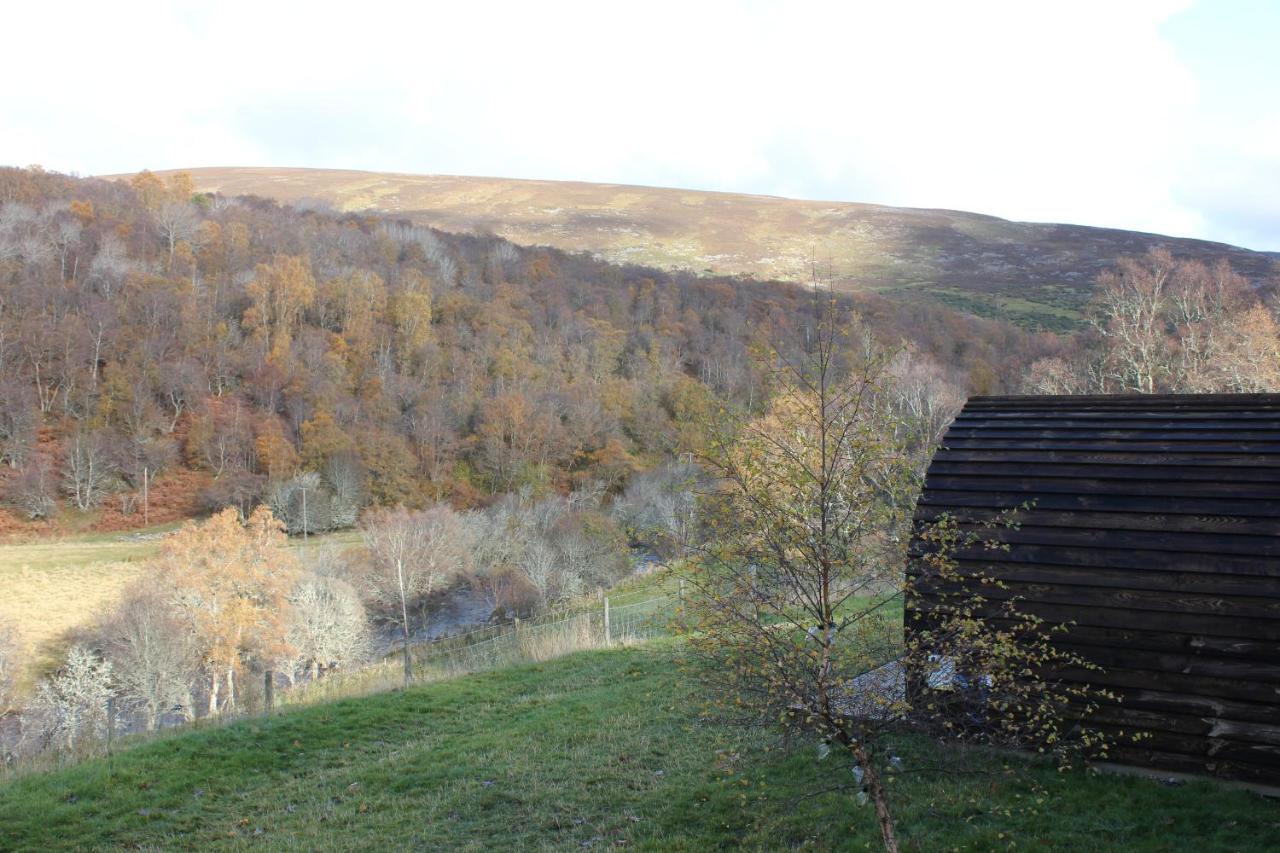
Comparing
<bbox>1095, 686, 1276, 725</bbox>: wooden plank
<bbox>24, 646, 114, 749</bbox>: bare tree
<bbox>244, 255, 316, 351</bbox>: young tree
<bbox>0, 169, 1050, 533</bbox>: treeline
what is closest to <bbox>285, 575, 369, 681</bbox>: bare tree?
<bbox>24, 646, 114, 749</bbox>: bare tree

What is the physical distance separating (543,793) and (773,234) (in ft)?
459

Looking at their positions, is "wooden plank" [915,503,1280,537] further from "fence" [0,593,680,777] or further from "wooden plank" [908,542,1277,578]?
"fence" [0,593,680,777]

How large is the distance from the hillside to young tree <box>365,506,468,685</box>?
6628 centimetres

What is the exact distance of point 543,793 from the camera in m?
8.25

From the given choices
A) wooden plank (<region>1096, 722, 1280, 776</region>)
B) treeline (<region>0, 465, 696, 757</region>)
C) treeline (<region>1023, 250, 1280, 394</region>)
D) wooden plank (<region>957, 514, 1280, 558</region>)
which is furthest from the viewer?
treeline (<region>1023, 250, 1280, 394</region>)

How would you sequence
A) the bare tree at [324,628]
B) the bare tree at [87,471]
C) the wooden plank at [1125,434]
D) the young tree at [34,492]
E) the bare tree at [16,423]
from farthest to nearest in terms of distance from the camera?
the bare tree at [16,423], the bare tree at [87,471], the young tree at [34,492], the bare tree at [324,628], the wooden plank at [1125,434]

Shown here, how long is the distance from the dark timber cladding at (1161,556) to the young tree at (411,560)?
110ft

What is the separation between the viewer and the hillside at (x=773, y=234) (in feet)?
349

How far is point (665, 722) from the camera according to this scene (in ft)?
32.8

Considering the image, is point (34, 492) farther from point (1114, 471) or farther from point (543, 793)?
point (1114, 471)

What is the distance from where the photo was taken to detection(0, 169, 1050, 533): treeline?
5962 centimetres

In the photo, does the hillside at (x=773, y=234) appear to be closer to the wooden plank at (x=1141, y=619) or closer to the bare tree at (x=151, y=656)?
the bare tree at (x=151, y=656)

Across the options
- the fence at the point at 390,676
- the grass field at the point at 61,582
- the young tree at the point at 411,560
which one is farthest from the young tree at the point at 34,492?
the fence at the point at 390,676

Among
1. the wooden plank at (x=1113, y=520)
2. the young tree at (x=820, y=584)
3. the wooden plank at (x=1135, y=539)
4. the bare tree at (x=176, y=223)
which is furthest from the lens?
the bare tree at (x=176, y=223)
